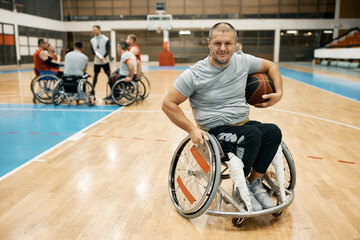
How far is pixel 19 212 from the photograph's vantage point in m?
2.11

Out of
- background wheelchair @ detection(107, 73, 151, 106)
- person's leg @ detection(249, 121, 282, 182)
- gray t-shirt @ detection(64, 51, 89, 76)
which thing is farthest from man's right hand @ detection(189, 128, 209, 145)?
gray t-shirt @ detection(64, 51, 89, 76)

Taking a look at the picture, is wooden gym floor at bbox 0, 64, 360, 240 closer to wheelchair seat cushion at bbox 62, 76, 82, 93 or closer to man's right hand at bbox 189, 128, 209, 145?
man's right hand at bbox 189, 128, 209, 145

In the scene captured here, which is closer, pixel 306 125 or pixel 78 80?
pixel 306 125

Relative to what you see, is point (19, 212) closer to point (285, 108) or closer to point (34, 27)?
point (285, 108)

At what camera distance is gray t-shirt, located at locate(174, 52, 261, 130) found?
191cm

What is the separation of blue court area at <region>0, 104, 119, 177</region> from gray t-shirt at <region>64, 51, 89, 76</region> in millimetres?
633

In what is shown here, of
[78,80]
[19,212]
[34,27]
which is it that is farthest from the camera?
[34,27]

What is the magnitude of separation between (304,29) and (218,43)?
22.7 m

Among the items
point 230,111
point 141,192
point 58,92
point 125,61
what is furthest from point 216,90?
point 58,92

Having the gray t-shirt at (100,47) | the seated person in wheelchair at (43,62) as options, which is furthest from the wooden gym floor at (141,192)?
the gray t-shirt at (100,47)

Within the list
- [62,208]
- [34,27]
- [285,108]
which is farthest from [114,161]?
[34,27]

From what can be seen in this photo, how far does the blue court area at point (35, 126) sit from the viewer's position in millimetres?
3299

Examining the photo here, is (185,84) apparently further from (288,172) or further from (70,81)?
(70,81)

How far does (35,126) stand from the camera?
14.7 ft
